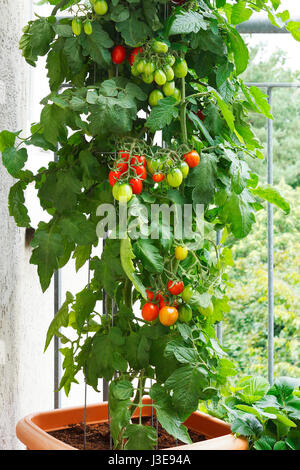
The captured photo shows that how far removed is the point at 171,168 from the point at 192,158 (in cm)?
5

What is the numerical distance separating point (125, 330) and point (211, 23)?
59 centimetres

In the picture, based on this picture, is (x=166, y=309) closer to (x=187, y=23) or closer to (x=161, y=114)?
(x=161, y=114)

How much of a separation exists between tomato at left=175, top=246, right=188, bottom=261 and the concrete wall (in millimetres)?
415

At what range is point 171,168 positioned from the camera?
1011 millimetres

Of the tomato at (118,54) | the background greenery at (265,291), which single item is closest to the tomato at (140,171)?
the tomato at (118,54)

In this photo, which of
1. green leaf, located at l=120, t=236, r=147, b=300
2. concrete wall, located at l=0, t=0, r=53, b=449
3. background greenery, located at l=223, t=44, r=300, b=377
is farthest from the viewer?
background greenery, located at l=223, t=44, r=300, b=377

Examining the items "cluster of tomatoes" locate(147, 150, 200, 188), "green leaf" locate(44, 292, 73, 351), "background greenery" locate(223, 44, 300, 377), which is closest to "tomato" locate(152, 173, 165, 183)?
"cluster of tomatoes" locate(147, 150, 200, 188)

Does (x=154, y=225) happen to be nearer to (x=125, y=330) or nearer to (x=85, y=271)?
(x=125, y=330)

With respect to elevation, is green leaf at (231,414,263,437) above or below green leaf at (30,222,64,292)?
below

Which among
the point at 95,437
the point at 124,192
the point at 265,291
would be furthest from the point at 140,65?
the point at 265,291

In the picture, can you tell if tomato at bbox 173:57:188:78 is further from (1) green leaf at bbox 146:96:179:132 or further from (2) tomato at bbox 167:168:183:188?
(2) tomato at bbox 167:168:183:188

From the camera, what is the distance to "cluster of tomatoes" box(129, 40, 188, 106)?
3.36 feet

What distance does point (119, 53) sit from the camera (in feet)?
3.57

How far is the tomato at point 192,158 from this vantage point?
104 cm
